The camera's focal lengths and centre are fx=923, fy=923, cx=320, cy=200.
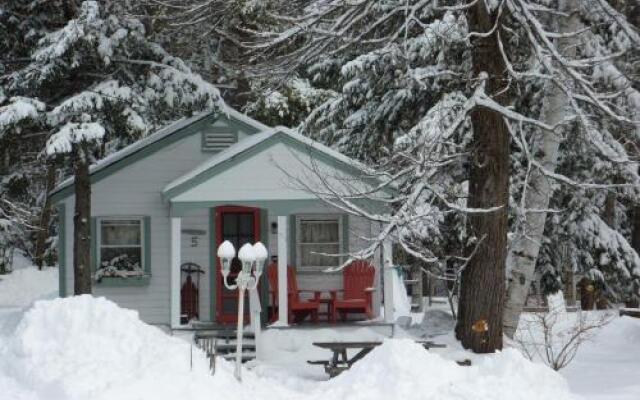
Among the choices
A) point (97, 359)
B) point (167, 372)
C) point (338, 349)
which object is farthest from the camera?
point (338, 349)

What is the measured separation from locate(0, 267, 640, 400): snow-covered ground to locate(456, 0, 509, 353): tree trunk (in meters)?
0.52

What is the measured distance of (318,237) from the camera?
1866cm

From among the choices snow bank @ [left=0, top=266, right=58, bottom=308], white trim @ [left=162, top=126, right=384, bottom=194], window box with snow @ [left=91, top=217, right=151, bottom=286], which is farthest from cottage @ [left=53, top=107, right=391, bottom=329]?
snow bank @ [left=0, top=266, right=58, bottom=308]

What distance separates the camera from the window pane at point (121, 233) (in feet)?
59.6

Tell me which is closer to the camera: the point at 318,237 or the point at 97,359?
the point at 97,359

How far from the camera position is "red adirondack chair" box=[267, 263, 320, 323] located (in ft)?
56.1

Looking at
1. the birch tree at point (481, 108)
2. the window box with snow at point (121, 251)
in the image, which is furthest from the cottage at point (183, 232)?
the birch tree at point (481, 108)

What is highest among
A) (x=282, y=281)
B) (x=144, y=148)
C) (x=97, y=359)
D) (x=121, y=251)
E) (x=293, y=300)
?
(x=144, y=148)

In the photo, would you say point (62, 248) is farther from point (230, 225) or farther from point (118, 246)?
point (230, 225)

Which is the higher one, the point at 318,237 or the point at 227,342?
the point at 318,237

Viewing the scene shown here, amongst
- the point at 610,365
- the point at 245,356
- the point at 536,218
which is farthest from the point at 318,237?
the point at 610,365

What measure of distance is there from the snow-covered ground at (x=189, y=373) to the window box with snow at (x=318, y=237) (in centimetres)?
508

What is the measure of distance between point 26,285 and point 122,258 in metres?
17.9

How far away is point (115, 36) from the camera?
1648 centimetres
